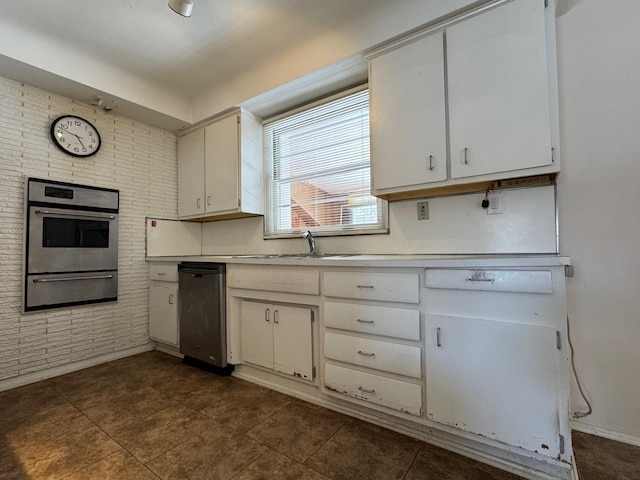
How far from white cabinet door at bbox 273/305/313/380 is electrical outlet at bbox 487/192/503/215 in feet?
4.45

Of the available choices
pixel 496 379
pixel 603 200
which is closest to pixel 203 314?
pixel 496 379

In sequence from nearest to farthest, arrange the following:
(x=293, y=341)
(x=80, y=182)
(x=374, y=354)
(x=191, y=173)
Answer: (x=374, y=354) → (x=293, y=341) → (x=80, y=182) → (x=191, y=173)

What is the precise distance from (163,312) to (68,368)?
841mm

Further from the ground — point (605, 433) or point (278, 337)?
point (278, 337)

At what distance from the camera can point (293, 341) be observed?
6.81ft

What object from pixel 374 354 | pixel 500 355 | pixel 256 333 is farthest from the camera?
pixel 256 333

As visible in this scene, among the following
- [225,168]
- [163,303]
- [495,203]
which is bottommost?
[163,303]

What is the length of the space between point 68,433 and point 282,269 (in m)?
1.52

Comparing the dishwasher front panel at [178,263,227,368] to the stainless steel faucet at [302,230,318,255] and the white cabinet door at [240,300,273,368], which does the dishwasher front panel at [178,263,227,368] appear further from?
the stainless steel faucet at [302,230,318,255]

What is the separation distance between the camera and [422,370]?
1568mm

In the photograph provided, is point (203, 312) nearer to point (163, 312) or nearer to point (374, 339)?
point (163, 312)

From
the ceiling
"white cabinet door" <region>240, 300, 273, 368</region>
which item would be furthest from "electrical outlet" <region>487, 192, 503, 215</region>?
"white cabinet door" <region>240, 300, 273, 368</region>

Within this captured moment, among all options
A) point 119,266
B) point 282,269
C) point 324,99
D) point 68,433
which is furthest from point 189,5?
point 68,433

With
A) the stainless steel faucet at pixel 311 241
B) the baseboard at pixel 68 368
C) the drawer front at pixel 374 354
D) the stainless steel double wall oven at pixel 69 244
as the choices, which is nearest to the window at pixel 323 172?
the stainless steel faucet at pixel 311 241
